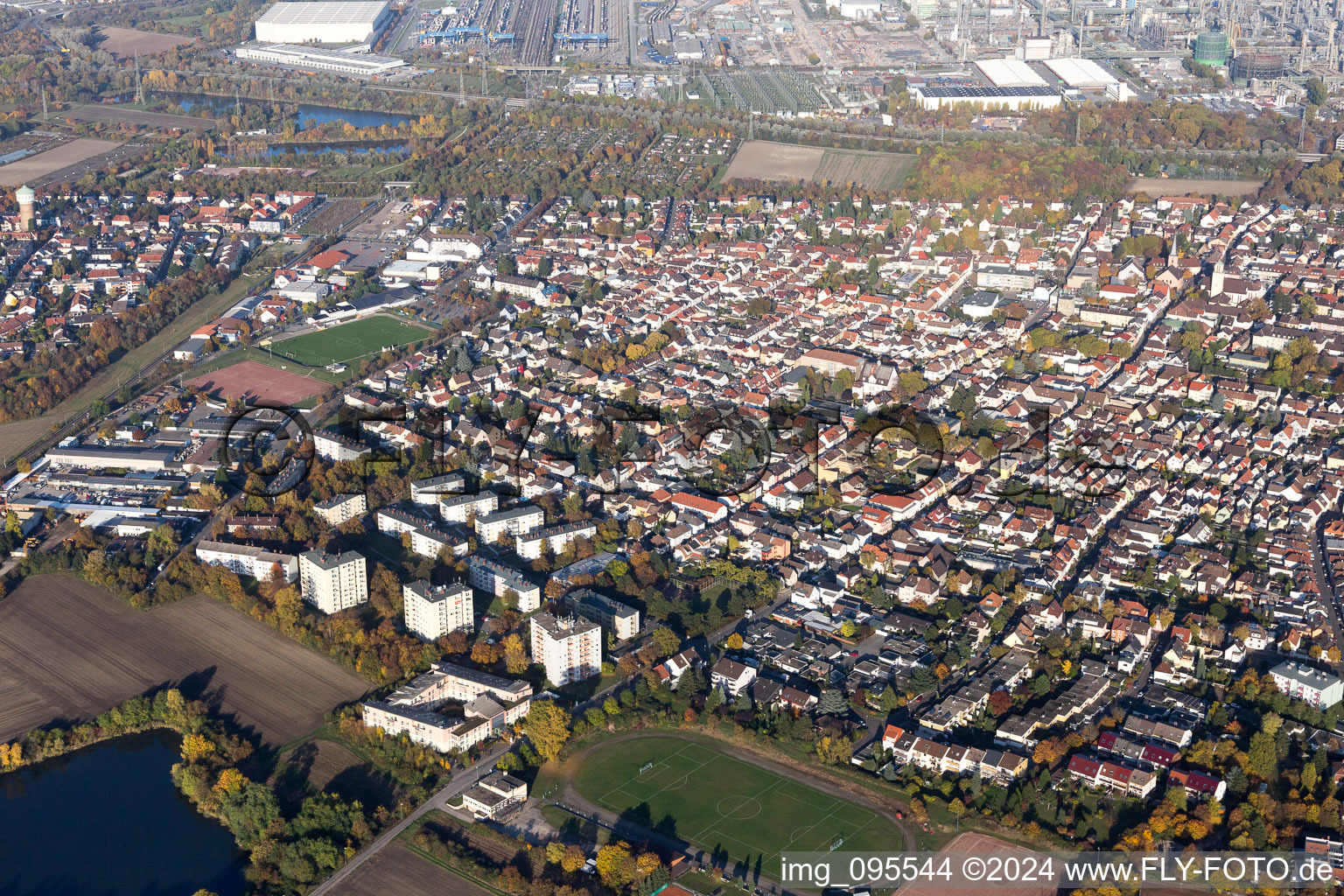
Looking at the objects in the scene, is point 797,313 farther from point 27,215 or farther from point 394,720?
point 27,215

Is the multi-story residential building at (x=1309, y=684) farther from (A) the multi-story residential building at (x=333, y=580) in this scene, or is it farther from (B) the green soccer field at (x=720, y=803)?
(A) the multi-story residential building at (x=333, y=580)

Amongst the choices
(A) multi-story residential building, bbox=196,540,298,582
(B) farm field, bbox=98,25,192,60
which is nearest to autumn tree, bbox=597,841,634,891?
(A) multi-story residential building, bbox=196,540,298,582

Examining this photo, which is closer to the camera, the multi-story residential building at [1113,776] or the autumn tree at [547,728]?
the multi-story residential building at [1113,776]

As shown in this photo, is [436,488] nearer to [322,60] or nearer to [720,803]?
[720,803]

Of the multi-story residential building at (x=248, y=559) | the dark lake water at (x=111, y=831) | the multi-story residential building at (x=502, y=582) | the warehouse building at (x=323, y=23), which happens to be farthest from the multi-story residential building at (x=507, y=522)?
the warehouse building at (x=323, y=23)

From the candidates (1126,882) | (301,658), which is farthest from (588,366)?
(1126,882)

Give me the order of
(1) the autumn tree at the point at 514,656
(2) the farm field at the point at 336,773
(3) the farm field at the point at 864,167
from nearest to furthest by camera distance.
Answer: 1. (2) the farm field at the point at 336,773
2. (1) the autumn tree at the point at 514,656
3. (3) the farm field at the point at 864,167

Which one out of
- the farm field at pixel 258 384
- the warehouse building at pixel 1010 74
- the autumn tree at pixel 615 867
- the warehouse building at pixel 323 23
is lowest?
the autumn tree at pixel 615 867
